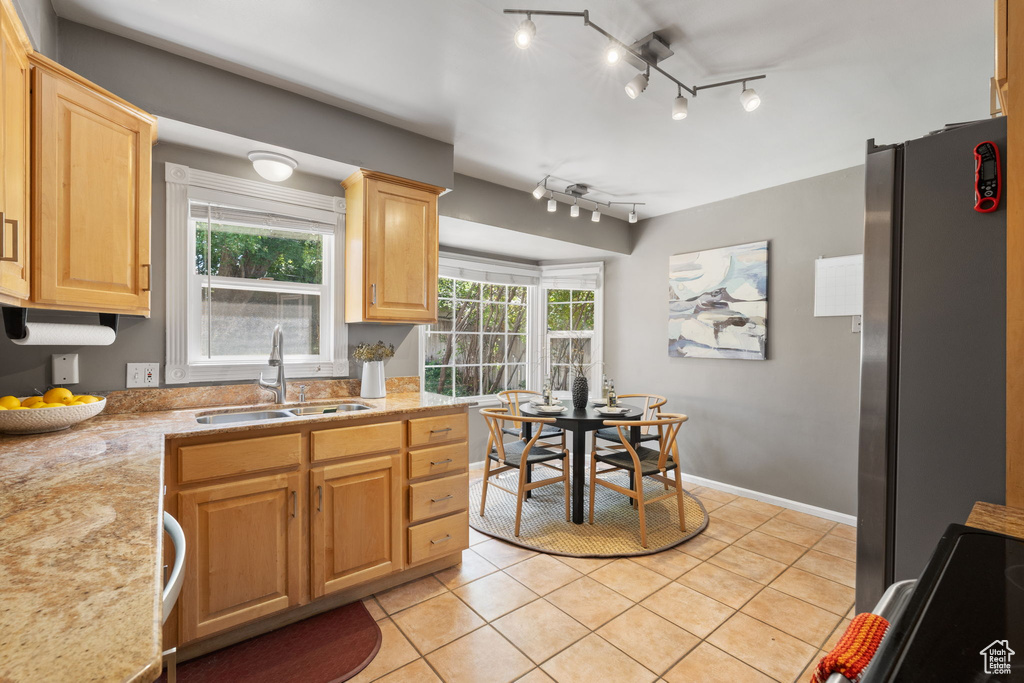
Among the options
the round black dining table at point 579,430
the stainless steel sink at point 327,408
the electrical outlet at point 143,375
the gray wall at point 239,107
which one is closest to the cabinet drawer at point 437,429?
the stainless steel sink at point 327,408

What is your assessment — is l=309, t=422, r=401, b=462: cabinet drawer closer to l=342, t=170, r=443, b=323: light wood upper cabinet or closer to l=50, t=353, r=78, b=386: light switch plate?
l=342, t=170, r=443, b=323: light wood upper cabinet

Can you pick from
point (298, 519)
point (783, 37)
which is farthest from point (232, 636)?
point (783, 37)

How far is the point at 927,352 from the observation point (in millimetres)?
1336

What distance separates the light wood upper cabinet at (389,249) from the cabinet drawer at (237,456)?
889mm

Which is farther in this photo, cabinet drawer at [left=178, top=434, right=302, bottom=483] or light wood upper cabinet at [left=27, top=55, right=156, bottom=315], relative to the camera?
cabinet drawer at [left=178, top=434, right=302, bottom=483]

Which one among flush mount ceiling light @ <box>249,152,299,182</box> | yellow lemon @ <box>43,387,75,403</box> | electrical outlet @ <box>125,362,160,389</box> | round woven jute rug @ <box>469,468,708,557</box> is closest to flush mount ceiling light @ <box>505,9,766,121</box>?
flush mount ceiling light @ <box>249,152,299,182</box>

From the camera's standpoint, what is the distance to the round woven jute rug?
2.86 m

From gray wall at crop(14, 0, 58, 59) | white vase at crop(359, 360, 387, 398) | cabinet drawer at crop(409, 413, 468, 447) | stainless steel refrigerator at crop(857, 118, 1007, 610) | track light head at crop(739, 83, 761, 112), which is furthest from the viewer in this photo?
white vase at crop(359, 360, 387, 398)

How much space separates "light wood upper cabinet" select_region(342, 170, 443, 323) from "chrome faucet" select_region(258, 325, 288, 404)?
44 cm

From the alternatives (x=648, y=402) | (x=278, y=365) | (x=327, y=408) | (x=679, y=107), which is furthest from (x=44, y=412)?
(x=648, y=402)

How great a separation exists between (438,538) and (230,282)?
5.91ft

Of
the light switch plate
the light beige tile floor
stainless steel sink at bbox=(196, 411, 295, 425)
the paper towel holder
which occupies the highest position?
the paper towel holder

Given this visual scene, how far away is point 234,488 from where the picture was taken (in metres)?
1.89

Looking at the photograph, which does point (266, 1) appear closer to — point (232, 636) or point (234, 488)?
point (234, 488)
